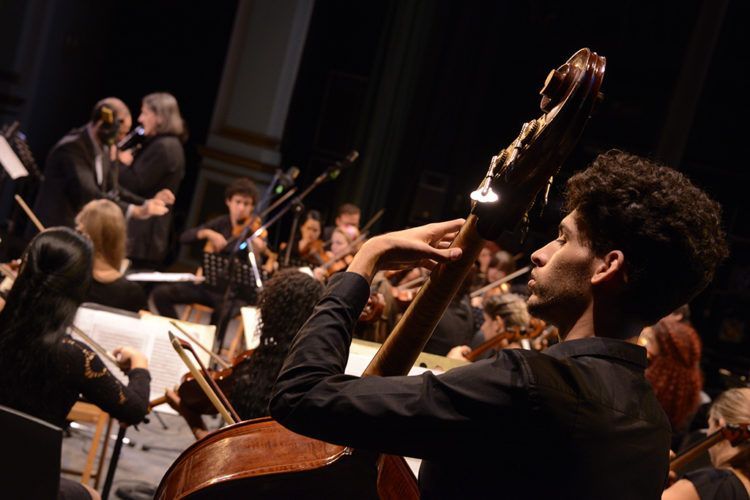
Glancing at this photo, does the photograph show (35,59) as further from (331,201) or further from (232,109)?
(331,201)

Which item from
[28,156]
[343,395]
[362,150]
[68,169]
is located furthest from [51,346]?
[362,150]

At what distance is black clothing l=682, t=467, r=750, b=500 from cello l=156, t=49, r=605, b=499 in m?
1.27

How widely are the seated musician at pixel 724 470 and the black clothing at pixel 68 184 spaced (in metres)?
4.15

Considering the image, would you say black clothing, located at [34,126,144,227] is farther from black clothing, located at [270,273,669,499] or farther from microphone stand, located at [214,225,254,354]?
black clothing, located at [270,273,669,499]

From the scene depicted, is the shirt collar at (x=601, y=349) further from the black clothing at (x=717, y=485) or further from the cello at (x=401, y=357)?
the black clothing at (x=717, y=485)

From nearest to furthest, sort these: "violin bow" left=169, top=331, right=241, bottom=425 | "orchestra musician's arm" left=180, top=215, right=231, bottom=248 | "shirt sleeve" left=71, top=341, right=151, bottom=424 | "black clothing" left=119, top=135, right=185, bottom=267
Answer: "violin bow" left=169, top=331, right=241, bottom=425 → "shirt sleeve" left=71, top=341, right=151, bottom=424 → "black clothing" left=119, top=135, right=185, bottom=267 → "orchestra musician's arm" left=180, top=215, right=231, bottom=248

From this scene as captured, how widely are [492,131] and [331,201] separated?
174 centimetres

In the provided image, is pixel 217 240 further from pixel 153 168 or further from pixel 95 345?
pixel 95 345

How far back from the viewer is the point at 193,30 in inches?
370

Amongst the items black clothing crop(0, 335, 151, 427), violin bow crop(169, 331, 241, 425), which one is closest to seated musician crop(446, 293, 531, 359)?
black clothing crop(0, 335, 151, 427)

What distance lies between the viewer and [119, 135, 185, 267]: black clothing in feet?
20.5

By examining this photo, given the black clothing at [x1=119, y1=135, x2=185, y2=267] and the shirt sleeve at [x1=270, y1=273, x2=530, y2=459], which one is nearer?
the shirt sleeve at [x1=270, y1=273, x2=530, y2=459]

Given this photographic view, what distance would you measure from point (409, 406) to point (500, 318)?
4088 millimetres

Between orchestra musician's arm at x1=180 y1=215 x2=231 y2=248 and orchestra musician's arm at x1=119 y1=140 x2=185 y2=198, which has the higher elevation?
orchestra musician's arm at x1=119 y1=140 x2=185 y2=198
